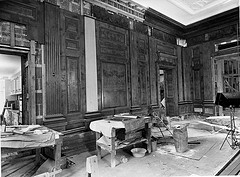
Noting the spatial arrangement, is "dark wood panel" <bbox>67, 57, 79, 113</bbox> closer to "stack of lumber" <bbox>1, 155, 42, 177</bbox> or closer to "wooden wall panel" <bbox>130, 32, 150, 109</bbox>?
"stack of lumber" <bbox>1, 155, 42, 177</bbox>

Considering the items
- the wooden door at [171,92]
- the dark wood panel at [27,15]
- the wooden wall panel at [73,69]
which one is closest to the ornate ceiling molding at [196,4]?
A: the wooden door at [171,92]

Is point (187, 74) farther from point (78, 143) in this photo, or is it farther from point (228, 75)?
point (78, 143)

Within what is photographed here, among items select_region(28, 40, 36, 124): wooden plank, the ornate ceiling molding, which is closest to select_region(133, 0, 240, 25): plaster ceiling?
the ornate ceiling molding

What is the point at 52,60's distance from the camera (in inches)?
140

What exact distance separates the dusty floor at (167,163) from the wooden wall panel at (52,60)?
121 centimetres

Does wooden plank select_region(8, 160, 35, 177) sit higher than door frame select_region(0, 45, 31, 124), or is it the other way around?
door frame select_region(0, 45, 31, 124)

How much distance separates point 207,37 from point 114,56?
475 centimetres

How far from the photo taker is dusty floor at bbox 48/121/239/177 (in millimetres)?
2606

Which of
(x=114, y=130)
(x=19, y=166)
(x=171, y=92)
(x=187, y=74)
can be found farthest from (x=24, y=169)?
(x=187, y=74)

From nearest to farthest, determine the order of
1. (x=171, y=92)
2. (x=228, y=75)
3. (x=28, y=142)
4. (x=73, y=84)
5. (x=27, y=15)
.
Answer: (x=28, y=142), (x=27, y=15), (x=73, y=84), (x=171, y=92), (x=228, y=75)

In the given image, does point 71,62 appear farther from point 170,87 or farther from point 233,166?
point 170,87

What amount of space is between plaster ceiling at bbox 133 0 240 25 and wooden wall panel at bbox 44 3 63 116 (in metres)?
2.83

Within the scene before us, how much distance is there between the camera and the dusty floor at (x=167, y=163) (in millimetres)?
2606

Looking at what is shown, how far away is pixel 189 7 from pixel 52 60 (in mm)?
5324
